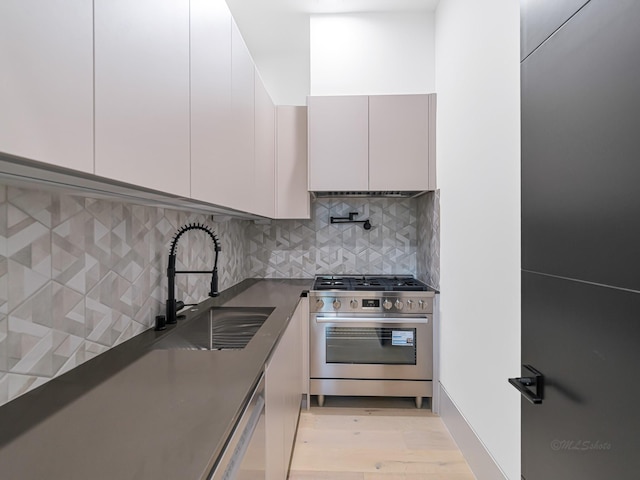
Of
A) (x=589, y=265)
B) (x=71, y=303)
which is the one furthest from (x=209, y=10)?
(x=589, y=265)

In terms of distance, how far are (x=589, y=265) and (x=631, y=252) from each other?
11cm

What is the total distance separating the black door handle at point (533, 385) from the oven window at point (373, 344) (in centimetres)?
146

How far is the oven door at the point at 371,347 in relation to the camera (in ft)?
A: 8.02

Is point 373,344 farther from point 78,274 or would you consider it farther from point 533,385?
point 78,274

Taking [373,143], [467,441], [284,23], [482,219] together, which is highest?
[284,23]

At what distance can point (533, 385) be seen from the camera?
97cm

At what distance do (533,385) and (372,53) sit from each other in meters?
2.61

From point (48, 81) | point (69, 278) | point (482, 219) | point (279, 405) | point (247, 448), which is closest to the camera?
point (48, 81)

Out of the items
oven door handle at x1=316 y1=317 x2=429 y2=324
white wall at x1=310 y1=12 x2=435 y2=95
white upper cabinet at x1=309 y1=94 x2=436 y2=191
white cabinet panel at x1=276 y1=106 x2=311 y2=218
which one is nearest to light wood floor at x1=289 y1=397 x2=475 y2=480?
oven door handle at x1=316 y1=317 x2=429 y2=324

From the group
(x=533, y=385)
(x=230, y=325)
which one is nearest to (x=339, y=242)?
(x=230, y=325)

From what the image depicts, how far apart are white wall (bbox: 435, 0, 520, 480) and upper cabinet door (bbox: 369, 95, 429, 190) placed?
0.60 ft

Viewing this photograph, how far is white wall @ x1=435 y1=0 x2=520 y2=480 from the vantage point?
1.40m

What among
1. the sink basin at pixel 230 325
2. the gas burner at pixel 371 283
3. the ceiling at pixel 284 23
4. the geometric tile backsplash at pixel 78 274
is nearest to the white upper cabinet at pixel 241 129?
the geometric tile backsplash at pixel 78 274

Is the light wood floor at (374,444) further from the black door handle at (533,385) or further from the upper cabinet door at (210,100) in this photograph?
the upper cabinet door at (210,100)
